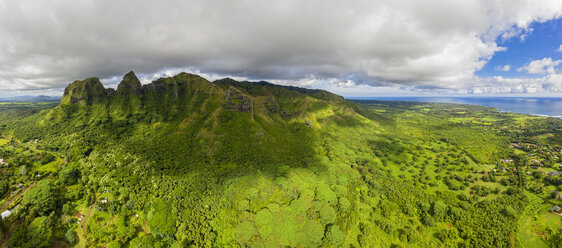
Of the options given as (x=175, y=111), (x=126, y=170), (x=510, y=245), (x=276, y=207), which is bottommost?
(x=510, y=245)

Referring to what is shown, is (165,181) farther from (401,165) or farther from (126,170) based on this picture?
(401,165)

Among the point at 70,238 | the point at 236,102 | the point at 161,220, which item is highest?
the point at 236,102

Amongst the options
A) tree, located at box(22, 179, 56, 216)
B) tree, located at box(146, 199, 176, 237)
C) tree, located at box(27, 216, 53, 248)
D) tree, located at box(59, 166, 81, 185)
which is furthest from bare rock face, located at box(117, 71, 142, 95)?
tree, located at box(146, 199, 176, 237)

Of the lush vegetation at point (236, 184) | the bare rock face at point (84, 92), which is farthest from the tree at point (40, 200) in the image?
the bare rock face at point (84, 92)

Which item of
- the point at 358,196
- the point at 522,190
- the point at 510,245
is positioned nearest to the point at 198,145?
the point at 358,196

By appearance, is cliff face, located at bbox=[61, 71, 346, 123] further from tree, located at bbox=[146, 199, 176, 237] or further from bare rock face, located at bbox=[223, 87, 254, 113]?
tree, located at bbox=[146, 199, 176, 237]

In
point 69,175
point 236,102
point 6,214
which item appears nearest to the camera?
point 6,214

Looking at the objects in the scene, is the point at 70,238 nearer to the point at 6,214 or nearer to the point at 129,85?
the point at 6,214

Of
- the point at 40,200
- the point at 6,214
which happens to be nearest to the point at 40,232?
the point at 40,200

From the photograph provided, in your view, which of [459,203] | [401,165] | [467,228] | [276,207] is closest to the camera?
[467,228]
